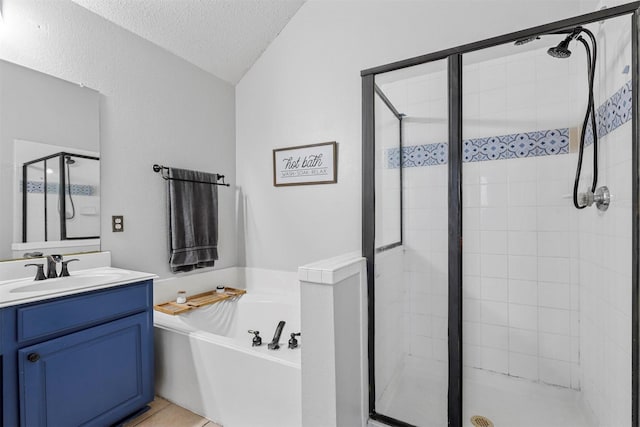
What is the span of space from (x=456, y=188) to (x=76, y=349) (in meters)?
1.89

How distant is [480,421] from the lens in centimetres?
160

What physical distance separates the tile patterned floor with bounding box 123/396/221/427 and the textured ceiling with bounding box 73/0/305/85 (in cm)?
245

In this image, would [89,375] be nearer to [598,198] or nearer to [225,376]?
[225,376]

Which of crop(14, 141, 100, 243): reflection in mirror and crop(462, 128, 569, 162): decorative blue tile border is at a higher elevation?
crop(462, 128, 569, 162): decorative blue tile border

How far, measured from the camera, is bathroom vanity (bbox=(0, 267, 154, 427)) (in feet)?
4.18

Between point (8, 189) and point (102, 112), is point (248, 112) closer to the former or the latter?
point (102, 112)

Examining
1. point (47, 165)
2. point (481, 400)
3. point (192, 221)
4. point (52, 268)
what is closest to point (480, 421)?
point (481, 400)

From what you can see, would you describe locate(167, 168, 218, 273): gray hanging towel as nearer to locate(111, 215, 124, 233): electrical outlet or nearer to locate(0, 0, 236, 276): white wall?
locate(0, 0, 236, 276): white wall

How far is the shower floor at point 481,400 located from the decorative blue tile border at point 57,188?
81.7 inches

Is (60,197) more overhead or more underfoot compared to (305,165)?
more underfoot

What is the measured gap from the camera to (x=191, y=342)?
5.84ft

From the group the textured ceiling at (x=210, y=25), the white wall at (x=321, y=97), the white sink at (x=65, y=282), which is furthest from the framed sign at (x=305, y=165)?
the white sink at (x=65, y=282)

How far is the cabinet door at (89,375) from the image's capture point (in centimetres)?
131

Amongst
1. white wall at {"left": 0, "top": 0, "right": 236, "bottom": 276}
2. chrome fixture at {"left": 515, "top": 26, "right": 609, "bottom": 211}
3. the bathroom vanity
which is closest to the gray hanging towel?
white wall at {"left": 0, "top": 0, "right": 236, "bottom": 276}
